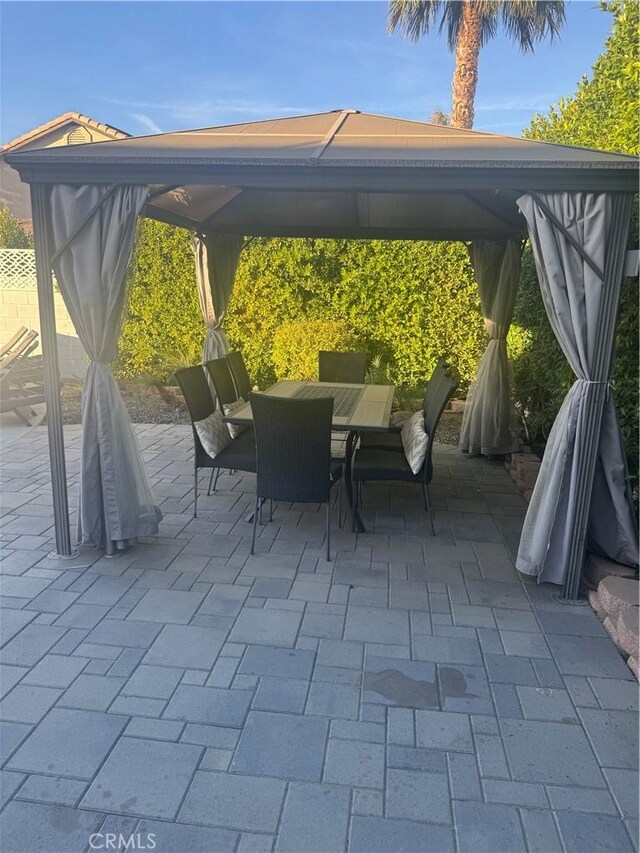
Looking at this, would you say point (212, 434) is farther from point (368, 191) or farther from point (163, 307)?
point (163, 307)

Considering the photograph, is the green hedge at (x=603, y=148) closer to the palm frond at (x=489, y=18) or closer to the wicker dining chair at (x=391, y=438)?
the wicker dining chair at (x=391, y=438)

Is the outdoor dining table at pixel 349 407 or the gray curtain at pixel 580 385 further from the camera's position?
the outdoor dining table at pixel 349 407

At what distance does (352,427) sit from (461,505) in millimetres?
1185

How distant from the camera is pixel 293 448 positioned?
→ 3113mm

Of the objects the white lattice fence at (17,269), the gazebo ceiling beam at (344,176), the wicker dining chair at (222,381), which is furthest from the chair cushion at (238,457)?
the white lattice fence at (17,269)

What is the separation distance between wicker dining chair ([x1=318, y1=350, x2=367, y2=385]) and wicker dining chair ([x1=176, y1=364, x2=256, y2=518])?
1.85 m

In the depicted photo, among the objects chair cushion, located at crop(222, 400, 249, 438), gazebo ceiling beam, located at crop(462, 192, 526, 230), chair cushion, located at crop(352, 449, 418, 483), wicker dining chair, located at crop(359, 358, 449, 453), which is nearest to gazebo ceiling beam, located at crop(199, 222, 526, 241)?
gazebo ceiling beam, located at crop(462, 192, 526, 230)

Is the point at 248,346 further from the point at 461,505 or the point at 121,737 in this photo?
the point at 121,737

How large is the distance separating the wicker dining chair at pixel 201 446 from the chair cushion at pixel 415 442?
0.99 metres

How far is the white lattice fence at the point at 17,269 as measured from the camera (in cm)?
779

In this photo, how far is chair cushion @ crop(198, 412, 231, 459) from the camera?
3650 millimetres

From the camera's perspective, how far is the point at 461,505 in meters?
4.10

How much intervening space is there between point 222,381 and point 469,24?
7.81 m

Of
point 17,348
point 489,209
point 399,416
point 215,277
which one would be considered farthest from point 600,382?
point 17,348
